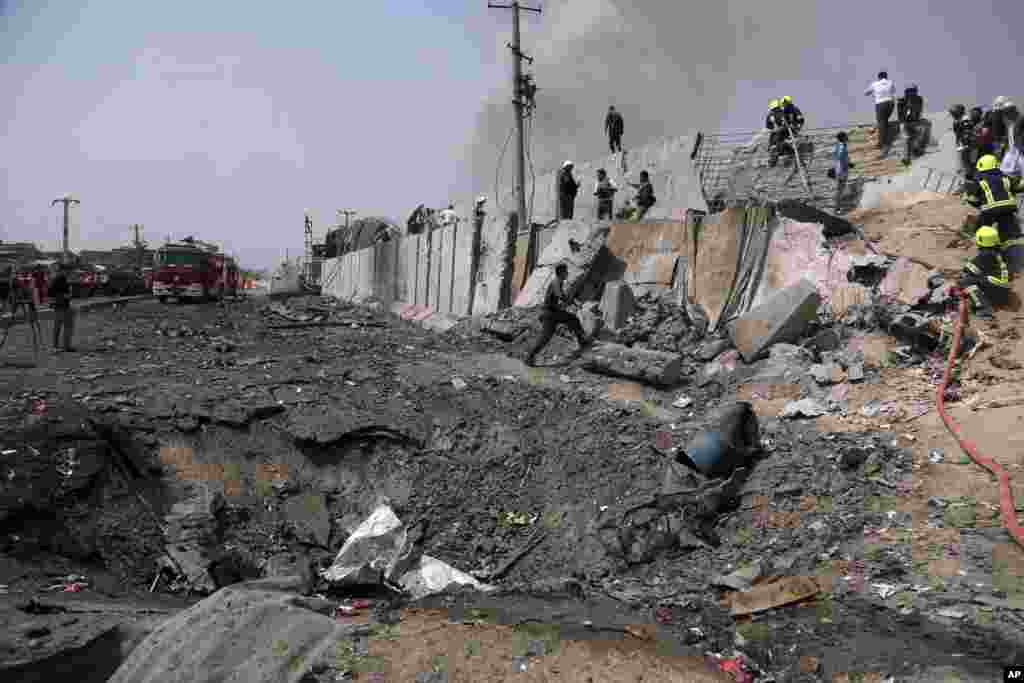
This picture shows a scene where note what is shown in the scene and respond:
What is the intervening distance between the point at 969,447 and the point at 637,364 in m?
3.35

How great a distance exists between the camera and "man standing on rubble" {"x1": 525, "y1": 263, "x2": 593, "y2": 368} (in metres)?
7.81

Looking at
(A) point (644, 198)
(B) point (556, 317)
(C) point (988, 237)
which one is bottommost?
(B) point (556, 317)

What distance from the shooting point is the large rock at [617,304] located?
8.75 meters

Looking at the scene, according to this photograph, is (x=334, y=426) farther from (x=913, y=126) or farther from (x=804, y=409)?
(x=913, y=126)

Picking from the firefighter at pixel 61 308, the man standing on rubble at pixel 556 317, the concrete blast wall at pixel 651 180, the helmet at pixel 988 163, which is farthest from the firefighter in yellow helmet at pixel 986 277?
the firefighter at pixel 61 308

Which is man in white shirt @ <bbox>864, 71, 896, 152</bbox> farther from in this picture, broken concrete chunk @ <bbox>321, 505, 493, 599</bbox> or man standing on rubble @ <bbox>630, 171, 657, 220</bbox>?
broken concrete chunk @ <bbox>321, 505, 493, 599</bbox>

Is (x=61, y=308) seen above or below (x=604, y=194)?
below

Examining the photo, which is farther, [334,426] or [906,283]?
[906,283]

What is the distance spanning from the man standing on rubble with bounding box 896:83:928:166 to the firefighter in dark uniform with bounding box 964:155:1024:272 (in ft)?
16.8

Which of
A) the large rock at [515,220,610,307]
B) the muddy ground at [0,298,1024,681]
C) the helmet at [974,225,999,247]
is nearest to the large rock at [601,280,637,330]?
the large rock at [515,220,610,307]

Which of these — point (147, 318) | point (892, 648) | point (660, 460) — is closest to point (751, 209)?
point (660, 460)

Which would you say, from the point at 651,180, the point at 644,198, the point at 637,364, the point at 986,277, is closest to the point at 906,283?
the point at 986,277

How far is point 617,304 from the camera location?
878 centimetres

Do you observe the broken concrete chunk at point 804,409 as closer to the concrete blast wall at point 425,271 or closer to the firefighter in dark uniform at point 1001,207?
the firefighter in dark uniform at point 1001,207
